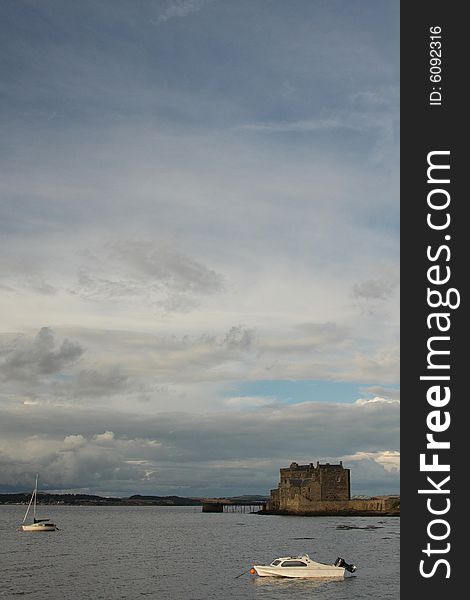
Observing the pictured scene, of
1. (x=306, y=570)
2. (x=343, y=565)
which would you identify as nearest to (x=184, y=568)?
(x=306, y=570)

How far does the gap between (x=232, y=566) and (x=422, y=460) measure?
2882 inches

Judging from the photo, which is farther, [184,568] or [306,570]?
[184,568]

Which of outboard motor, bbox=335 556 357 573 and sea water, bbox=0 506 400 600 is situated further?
outboard motor, bbox=335 556 357 573

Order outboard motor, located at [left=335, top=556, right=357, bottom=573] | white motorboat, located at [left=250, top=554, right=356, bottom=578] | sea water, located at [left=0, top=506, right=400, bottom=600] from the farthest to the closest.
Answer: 1. outboard motor, located at [left=335, top=556, right=357, bottom=573]
2. white motorboat, located at [left=250, top=554, right=356, bottom=578]
3. sea water, located at [left=0, top=506, right=400, bottom=600]

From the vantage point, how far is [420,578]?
21.7m

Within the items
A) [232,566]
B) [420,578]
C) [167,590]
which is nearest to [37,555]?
[232,566]

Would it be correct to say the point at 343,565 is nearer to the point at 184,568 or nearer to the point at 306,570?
the point at 306,570

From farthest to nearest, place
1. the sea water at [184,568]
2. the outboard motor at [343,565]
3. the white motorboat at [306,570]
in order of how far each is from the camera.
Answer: the outboard motor at [343,565] < the white motorboat at [306,570] < the sea water at [184,568]

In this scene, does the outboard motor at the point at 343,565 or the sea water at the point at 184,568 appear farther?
the outboard motor at the point at 343,565

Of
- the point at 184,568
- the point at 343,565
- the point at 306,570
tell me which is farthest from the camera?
the point at 184,568

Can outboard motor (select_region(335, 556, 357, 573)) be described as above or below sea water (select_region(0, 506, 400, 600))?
above

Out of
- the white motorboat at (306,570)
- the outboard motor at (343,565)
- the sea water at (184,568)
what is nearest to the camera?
the sea water at (184,568)

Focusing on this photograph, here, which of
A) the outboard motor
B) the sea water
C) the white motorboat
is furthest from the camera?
the outboard motor

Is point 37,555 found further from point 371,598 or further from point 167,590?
point 371,598
